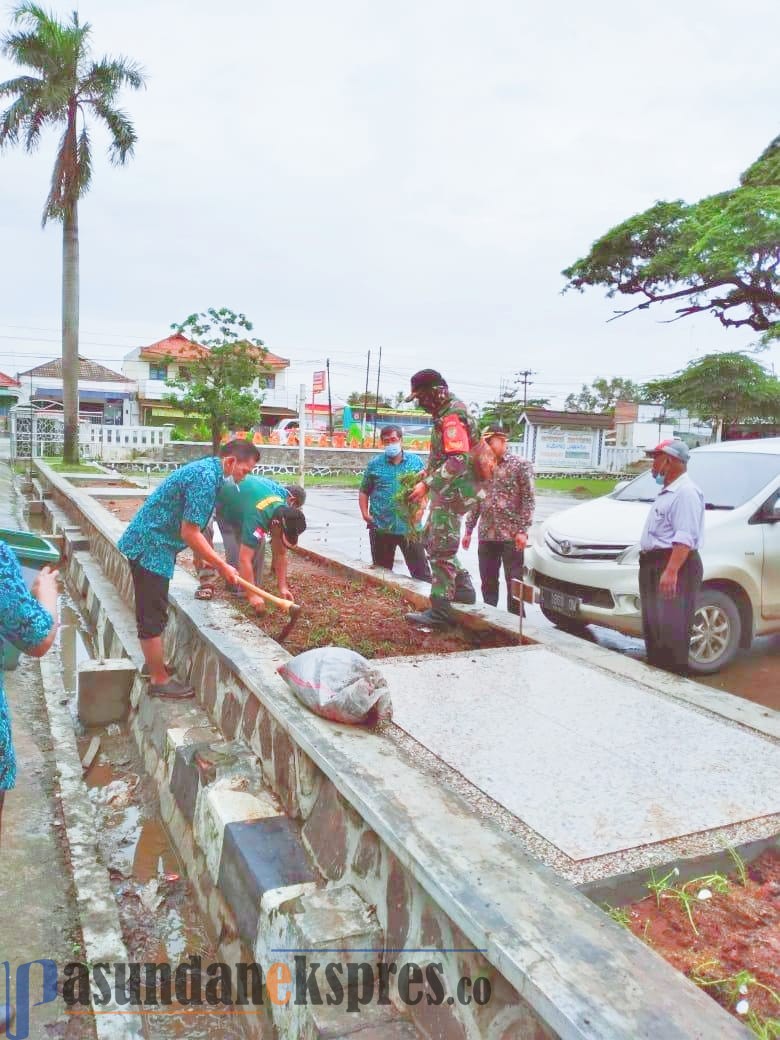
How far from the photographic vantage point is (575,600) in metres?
5.93

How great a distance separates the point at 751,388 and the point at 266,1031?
90.0 feet

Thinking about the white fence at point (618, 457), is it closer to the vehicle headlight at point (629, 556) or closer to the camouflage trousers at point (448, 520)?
the vehicle headlight at point (629, 556)

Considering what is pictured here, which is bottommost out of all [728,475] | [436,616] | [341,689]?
[436,616]

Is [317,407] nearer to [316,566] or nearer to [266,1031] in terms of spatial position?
[316,566]

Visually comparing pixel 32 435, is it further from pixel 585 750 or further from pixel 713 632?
pixel 585 750

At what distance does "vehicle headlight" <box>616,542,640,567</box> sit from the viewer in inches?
225

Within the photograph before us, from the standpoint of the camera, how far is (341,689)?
3117 mm

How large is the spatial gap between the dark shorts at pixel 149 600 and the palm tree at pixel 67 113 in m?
19.9

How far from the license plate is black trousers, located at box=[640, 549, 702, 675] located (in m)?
1.13

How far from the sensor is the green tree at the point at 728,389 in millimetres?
26233

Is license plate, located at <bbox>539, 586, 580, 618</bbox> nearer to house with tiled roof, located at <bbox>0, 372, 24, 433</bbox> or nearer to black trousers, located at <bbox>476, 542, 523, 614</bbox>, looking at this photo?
black trousers, located at <bbox>476, 542, 523, 614</bbox>

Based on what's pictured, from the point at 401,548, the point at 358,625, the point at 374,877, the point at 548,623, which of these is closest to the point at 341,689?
the point at 374,877

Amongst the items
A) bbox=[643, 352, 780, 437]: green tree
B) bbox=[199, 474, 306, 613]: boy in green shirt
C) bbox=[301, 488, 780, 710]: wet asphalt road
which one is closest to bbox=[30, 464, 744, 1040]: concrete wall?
bbox=[199, 474, 306, 613]: boy in green shirt

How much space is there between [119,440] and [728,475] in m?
26.8
